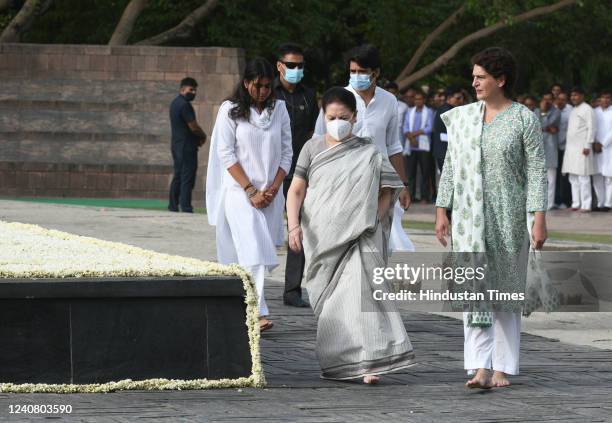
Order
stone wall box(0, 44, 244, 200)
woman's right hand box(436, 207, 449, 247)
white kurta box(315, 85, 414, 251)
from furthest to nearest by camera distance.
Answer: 1. stone wall box(0, 44, 244, 200)
2. white kurta box(315, 85, 414, 251)
3. woman's right hand box(436, 207, 449, 247)

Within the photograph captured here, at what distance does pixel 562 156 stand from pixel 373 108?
16.9 m

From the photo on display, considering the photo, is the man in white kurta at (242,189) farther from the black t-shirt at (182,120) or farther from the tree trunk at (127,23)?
the tree trunk at (127,23)

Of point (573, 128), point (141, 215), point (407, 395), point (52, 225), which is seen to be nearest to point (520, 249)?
point (407, 395)

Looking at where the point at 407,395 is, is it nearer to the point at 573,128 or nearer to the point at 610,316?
the point at 610,316

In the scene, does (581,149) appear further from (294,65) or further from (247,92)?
(247,92)

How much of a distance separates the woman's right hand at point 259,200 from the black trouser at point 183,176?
12.3 m

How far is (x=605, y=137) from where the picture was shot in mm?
26375

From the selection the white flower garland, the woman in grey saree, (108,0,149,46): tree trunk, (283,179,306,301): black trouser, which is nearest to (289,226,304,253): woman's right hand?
the woman in grey saree

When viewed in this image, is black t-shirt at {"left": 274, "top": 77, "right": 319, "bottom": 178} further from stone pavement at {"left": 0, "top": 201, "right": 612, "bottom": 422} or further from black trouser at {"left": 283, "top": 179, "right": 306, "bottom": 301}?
stone pavement at {"left": 0, "top": 201, "right": 612, "bottom": 422}

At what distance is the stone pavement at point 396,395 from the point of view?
279 inches

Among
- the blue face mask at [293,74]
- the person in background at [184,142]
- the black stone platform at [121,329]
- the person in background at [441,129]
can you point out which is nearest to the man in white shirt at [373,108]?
the blue face mask at [293,74]

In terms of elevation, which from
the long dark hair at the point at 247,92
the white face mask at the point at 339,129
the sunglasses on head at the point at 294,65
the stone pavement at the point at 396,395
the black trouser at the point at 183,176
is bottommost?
the stone pavement at the point at 396,395

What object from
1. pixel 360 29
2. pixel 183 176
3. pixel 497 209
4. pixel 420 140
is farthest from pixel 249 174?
pixel 360 29

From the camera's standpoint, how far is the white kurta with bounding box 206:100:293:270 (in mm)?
10266
